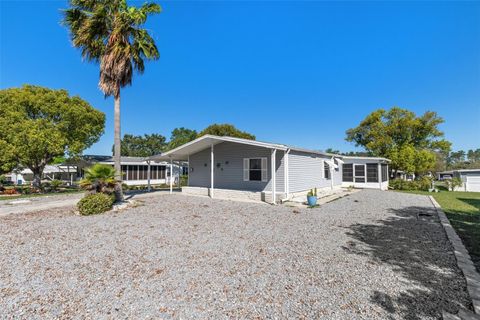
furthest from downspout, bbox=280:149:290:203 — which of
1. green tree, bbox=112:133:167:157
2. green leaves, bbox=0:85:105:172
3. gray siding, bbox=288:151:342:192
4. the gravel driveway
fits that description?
green tree, bbox=112:133:167:157

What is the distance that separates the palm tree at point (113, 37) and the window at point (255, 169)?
677 cm

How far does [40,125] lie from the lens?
1539 cm

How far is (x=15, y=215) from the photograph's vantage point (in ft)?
28.1

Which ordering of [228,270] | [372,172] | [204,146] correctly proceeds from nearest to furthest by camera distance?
[228,270]
[204,146]
[372,172]

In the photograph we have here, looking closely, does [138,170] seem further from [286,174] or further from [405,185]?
[405,185]

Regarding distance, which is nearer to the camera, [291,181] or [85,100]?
[291,181]

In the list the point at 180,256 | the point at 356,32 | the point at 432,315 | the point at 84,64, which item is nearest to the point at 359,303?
the point at 432,315

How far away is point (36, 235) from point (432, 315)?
334 inches

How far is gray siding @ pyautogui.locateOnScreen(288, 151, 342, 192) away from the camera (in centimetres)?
1227

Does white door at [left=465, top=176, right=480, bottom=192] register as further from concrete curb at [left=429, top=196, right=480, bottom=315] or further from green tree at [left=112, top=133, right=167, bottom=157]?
green tree at [left=112, top=133, right=167, bottom=157]

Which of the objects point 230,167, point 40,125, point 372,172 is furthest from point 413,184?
point 40,125

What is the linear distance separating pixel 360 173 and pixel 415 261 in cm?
1706

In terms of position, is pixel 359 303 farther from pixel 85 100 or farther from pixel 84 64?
pixel 85 100

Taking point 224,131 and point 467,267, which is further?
point 224,131
